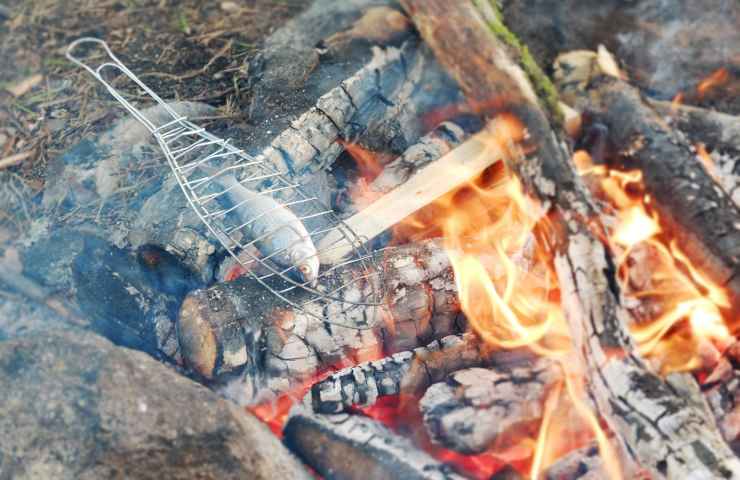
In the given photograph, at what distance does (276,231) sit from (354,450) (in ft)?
2.93

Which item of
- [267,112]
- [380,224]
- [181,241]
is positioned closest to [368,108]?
[267,112]

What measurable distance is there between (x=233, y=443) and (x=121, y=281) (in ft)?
3.49

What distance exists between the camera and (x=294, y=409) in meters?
2.34

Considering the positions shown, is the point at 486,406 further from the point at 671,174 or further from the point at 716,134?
the point at 716,134

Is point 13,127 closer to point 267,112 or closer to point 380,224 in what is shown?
point 267,112

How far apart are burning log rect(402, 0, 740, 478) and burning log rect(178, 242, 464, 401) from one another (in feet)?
1.73

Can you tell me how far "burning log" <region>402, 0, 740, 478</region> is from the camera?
2.22 meters

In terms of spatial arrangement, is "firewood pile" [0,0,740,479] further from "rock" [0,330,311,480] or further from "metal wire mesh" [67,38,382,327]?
"rock" [0,330,311,480]

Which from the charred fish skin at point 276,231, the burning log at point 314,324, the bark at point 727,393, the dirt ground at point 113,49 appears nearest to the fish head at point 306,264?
the charred fish skin at point 276,231

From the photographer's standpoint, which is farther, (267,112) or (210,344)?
(267,112)

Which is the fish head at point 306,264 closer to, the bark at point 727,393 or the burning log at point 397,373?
the burning log at point 397,373

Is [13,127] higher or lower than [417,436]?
higher

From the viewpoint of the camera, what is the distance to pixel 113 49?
390 centimetres

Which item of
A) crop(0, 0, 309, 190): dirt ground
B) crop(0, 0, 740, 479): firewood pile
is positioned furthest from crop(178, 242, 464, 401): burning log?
crop(0, 0, 309, 190): dirt ground
